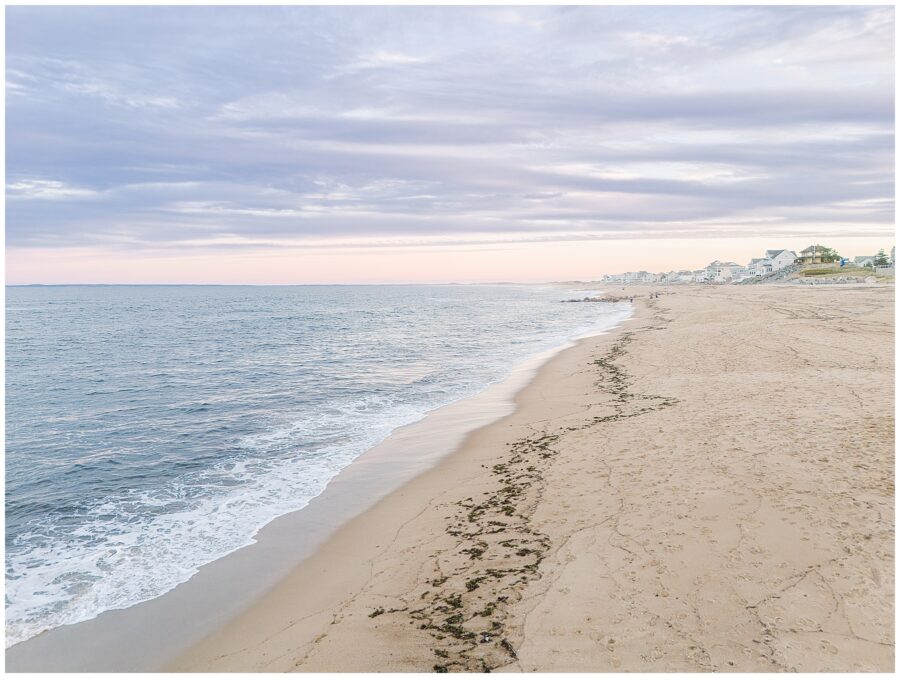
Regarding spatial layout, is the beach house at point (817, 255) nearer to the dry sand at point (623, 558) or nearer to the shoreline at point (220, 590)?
the dry sand at point (623, 558)

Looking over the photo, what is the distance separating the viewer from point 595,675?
552 centimetres

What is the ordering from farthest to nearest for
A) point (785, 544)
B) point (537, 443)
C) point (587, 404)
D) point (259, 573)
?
point (587, 404) → point (537, 443) → point (259, 573) → point (785, 544)

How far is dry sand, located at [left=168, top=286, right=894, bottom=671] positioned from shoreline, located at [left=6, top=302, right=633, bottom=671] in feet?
1.44

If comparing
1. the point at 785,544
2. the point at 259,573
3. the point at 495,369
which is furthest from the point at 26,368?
the point at 785,544

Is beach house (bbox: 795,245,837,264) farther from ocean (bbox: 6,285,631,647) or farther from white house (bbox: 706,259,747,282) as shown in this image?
ocean (bbox: 6,285,631,647)

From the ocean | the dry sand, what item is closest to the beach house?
the ocean

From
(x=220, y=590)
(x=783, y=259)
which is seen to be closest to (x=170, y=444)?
(x=220, y=590)

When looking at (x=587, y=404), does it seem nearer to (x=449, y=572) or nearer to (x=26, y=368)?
(x=449, y=572)

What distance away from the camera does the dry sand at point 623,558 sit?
595 centimetres

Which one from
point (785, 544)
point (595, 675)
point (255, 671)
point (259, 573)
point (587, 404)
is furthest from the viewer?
point (587, 404)

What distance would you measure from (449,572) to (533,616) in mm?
1762

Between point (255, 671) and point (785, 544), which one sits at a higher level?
point (785, 544)

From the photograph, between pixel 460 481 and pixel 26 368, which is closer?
pixel 460 481

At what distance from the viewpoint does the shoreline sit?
7.10 metres
